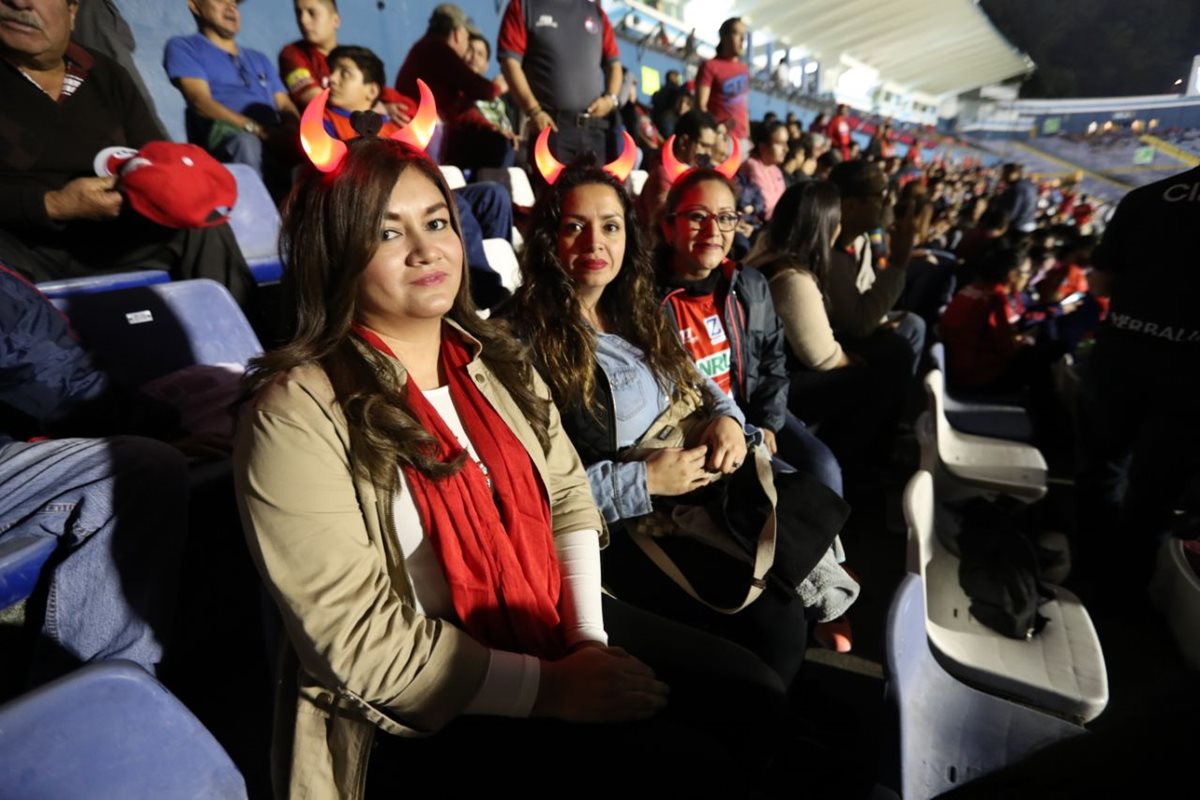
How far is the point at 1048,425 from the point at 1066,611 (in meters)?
2.61

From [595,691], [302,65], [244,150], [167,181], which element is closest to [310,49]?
[302,65]

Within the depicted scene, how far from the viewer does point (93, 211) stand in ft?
6.54

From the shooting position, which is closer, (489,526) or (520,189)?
(489,526)

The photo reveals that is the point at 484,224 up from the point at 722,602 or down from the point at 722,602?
up

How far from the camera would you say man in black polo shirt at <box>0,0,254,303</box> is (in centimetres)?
191

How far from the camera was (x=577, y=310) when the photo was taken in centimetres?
173

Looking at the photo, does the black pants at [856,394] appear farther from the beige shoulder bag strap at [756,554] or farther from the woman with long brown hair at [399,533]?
the woman with long brown hair at [399,533]

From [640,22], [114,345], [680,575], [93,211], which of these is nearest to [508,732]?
[680,575]

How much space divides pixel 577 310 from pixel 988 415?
269 cm

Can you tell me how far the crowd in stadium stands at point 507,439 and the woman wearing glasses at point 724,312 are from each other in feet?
0.04

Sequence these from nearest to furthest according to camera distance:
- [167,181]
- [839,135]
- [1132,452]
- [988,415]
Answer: [167,181]
[1132,452]
[988,415]
[839,135]

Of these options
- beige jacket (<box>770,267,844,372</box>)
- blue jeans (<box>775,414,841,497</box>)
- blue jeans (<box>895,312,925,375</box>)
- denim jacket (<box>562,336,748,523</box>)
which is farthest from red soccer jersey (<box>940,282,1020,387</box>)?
denim jacket (<box>562,336,748,523</box>)

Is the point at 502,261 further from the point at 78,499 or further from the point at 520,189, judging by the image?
the point at 78,499

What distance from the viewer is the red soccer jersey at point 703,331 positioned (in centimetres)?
212
